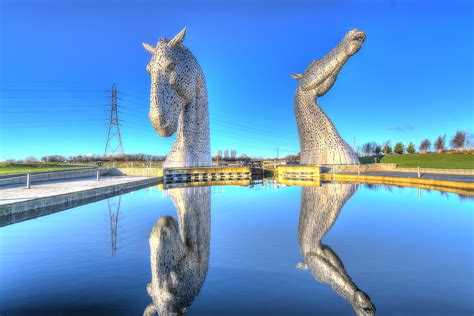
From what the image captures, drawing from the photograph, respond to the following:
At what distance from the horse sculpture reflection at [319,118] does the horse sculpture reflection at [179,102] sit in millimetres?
7977

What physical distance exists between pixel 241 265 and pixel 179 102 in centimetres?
1065

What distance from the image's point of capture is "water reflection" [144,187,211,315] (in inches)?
128

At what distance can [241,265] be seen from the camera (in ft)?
14.0

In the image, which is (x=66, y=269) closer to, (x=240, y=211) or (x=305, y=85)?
(x=240, y=211)

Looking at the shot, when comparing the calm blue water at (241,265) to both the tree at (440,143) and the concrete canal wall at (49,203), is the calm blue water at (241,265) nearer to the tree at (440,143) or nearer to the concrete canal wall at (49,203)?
the concrete canal wall at (49,203)

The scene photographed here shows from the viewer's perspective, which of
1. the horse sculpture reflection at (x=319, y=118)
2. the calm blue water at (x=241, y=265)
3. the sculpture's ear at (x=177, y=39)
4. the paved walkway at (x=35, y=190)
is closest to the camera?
the calm blue water at (x=241, y=265)

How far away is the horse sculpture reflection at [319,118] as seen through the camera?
21.3 metres

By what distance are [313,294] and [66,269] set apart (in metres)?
3.24

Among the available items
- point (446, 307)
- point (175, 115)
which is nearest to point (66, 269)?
point (446, 307)

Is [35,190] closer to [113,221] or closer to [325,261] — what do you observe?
[113,221]

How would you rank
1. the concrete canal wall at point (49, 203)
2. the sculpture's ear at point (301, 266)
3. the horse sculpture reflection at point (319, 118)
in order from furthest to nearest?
the horse sculpture reflection at point (319, 118)
the concrete canal wall at point (49, 203)
the sculpture's ear at point (301, 266)

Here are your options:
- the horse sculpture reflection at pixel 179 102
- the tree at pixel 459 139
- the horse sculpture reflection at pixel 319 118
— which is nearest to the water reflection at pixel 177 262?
the horse sculpture reflection at pixel 179 102

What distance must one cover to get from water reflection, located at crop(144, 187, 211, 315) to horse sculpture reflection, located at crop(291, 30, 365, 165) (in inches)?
653

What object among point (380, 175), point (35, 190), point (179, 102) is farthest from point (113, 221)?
point (380, 175)
